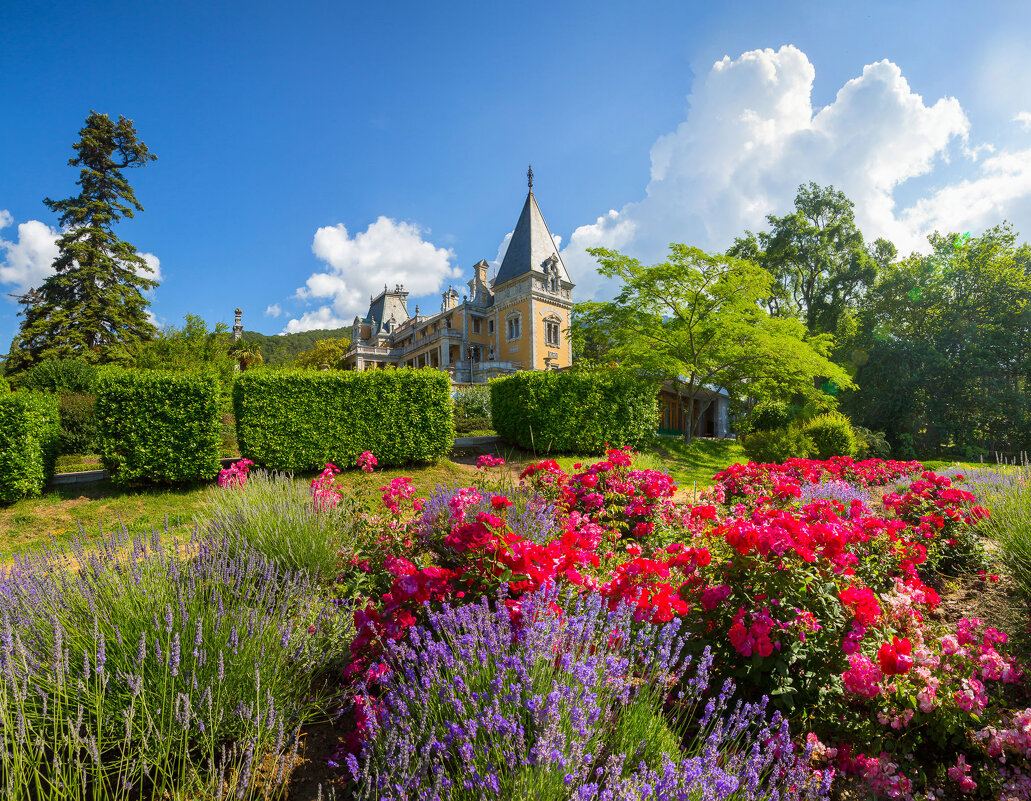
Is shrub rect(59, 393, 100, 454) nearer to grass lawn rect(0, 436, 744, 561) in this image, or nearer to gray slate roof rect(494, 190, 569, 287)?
grass lawn rect(0, 436, 744, 561)

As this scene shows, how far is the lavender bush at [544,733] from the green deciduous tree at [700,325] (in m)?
14.8

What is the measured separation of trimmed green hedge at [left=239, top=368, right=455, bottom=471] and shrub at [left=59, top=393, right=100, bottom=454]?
625cm

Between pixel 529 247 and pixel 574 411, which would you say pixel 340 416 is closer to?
pixel 574 411

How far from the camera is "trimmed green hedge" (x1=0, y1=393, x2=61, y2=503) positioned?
777 centimetres

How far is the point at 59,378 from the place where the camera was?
1563 cm

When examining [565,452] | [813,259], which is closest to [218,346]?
[565,452]

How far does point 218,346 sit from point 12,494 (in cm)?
1499

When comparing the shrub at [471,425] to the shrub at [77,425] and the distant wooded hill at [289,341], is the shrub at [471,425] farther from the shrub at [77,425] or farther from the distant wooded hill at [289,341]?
the distant wooded hill at [289,341]

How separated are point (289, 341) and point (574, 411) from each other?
61830 mm

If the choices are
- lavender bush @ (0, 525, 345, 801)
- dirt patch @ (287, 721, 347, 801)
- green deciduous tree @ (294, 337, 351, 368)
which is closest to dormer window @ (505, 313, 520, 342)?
green deciduous tree @ (294, 337, 351, 368)

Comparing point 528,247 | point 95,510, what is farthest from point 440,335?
point 95,510

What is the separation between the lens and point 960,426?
21.2 m

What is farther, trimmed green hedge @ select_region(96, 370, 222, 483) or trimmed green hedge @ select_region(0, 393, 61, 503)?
trimmed green hedge @ select_region(96, 370, 222, 483)

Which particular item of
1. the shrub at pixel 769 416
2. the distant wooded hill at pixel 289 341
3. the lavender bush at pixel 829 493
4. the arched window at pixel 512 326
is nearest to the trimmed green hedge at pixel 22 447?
the lavender bush at pixel 829 493
